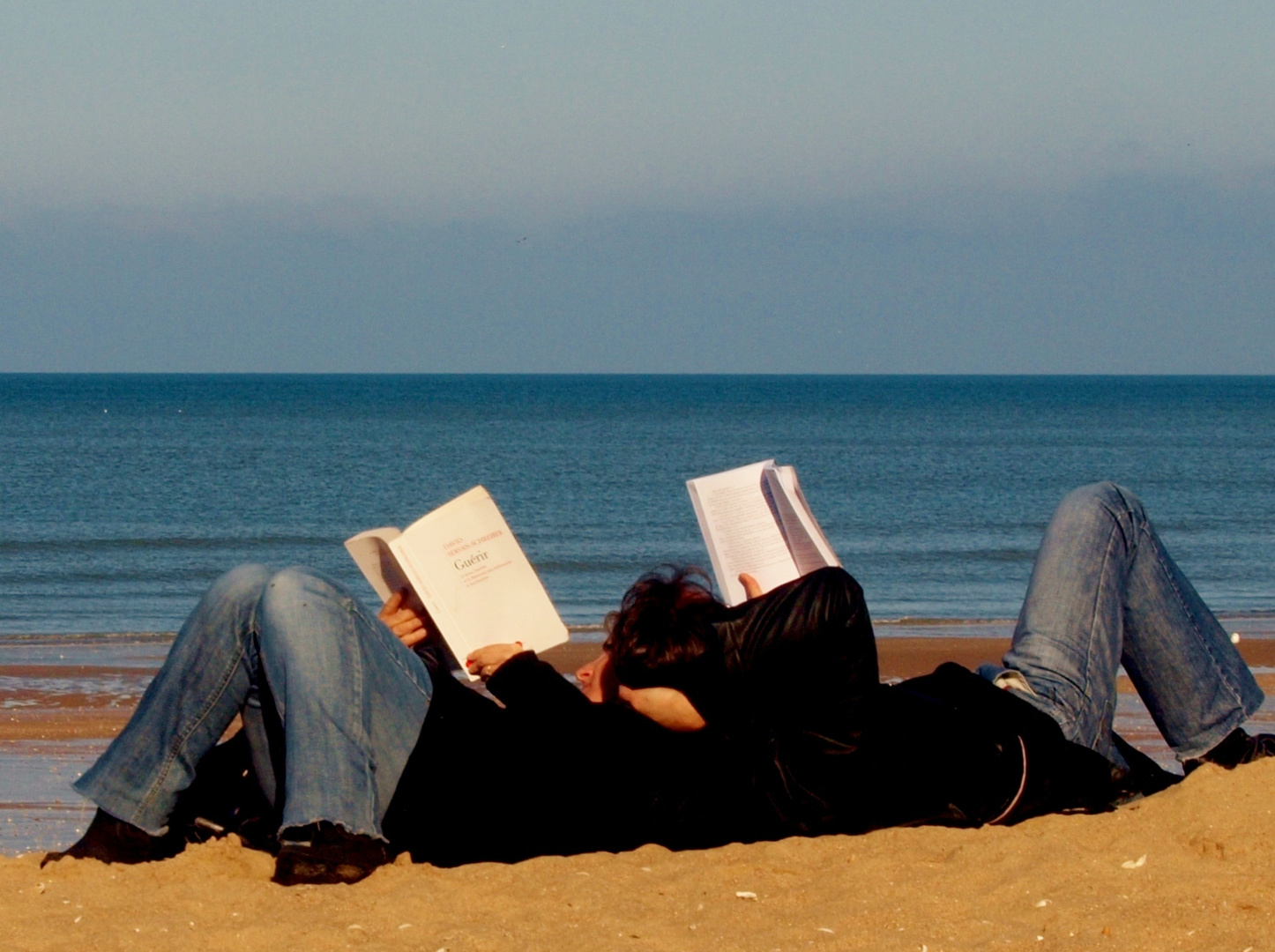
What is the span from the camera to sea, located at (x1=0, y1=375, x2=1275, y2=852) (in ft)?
33.6

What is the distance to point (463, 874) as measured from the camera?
3.27m

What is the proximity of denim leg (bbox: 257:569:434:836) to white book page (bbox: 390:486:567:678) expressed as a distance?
24 centimetres

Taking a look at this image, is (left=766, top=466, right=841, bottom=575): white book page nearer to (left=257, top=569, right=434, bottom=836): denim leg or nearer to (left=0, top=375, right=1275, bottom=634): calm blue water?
(left=257, top=569, right=434, bottom=836): denim leg

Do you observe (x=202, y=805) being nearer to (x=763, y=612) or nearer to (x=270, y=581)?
(x=270, y=581)

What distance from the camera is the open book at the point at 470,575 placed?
324cm

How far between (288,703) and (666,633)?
78 centimetres

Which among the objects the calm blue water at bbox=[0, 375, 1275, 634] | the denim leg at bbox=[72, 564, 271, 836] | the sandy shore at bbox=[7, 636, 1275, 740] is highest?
the denim leg at bbox=[72, 564, 271, 836]

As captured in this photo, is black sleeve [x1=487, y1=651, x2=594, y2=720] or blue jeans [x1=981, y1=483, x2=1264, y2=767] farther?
blue jeans [x1=981, y1=483, x2=1264, y2=767]

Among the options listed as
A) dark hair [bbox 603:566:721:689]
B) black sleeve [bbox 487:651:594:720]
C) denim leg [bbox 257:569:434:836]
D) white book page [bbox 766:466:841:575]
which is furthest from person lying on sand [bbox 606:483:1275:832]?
denim leg [bbox 257:569:434:836]

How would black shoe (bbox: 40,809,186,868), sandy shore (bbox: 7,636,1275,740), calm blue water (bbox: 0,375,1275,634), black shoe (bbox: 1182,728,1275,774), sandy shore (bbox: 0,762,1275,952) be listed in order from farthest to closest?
calm blue water (bbox: 0,375,1275,634) < sandy shore (bbox: 7,636,1275,740) < black shoe (bbox: 1182,728,1275,774) < black shoe (bbox: 40,809,186,868) < sandy shore (bbox: 0,762,1275,952)

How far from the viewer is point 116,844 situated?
3205 millimetres

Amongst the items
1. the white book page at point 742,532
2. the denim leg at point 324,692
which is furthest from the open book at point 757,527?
the denim leg at point 324,692

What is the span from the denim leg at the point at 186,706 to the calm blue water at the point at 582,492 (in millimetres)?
8244

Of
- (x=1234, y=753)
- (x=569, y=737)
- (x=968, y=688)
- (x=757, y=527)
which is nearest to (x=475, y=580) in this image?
(x=569, y=737)
